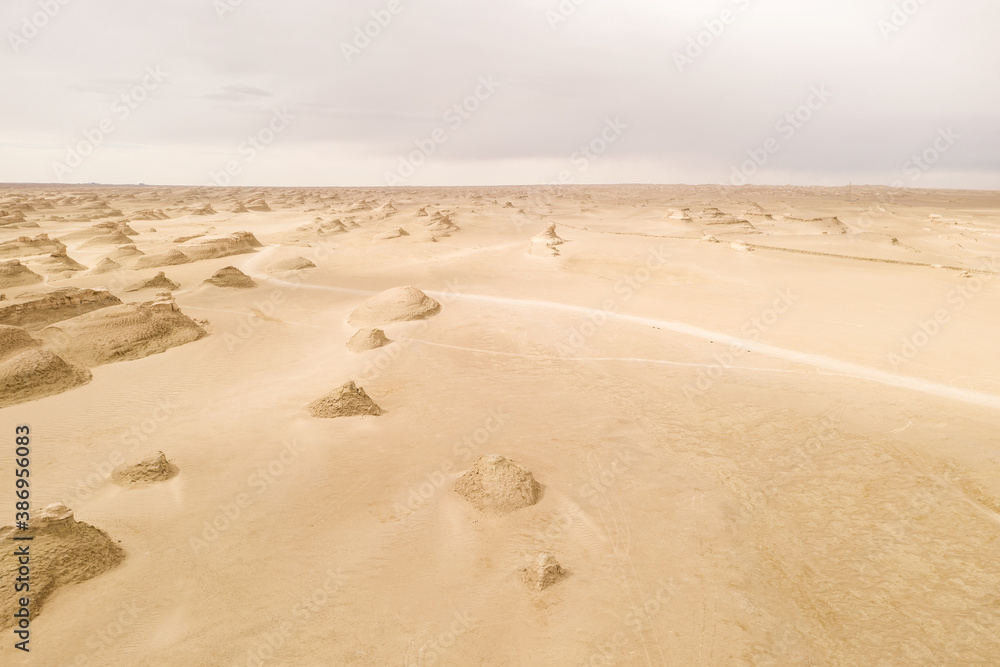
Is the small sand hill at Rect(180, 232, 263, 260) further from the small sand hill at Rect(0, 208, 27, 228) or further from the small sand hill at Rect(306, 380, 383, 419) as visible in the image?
the small sand hill at Rect(0, 208, 27, 228)

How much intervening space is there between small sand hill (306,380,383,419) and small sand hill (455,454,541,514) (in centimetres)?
319

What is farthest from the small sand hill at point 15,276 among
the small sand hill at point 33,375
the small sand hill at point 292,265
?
the small sand hill at point 33,375

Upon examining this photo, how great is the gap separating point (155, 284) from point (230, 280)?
2.88m

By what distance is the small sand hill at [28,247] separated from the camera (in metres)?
27.8

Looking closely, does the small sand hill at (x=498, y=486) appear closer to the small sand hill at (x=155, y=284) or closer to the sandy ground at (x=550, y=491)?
the sandy ground at (x=550, y=491)

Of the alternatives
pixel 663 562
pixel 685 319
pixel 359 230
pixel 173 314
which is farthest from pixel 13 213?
pixel 663 562

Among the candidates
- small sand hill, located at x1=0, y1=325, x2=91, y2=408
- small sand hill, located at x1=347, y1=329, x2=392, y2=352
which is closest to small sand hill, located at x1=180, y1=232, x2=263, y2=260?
small sand hill, located at x1=0, y1=325, x2=91, y2=408

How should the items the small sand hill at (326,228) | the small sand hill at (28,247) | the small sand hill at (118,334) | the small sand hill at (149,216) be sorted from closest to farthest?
the small sand hill at (118,334), the small sand hill at (28,247), the small sand hill at (326,228), the small sand hill at (149,216)

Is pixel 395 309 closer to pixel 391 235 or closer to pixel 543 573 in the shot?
pixel 543 573

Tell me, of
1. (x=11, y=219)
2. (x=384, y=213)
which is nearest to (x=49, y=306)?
(x=384, y=213)

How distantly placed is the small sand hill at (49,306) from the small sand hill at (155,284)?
12.5 feet

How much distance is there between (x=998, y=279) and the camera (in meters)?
22.6

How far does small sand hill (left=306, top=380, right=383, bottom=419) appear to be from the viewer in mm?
9758

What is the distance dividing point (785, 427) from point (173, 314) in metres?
16.4
